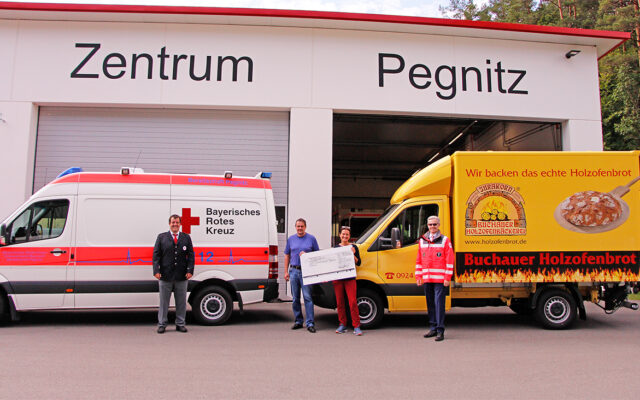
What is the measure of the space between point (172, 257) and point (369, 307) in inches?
128

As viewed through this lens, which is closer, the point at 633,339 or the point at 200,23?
the point at 633,339

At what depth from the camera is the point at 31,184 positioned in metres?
11.5

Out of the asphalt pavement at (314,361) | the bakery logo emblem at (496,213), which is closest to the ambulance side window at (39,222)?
the asphalt pavement at (314,361)

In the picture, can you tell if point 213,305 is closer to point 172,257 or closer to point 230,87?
point 172,257

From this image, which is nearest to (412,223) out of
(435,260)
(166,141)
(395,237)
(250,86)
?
(395,237)

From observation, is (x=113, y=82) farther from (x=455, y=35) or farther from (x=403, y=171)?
(x=403, y=171)

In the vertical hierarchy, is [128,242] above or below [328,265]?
above

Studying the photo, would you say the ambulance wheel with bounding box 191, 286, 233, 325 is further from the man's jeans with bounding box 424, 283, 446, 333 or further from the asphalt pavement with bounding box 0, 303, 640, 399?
the man's jeans with bounding box 424, 283, 446, 333

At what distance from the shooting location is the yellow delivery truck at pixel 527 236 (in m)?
7.62

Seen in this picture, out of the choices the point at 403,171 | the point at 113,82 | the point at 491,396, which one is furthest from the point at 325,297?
the point at 403,171

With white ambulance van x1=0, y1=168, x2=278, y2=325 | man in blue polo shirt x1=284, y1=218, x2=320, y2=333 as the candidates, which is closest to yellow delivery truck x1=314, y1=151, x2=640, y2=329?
man in blue polo shirt x1=284, y1=218, x2=320, y2=333

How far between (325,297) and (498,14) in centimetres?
4128

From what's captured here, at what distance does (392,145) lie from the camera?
1994 cm

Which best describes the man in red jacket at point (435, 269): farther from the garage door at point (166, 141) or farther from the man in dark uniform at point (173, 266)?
the garage door at point (166, 141)
